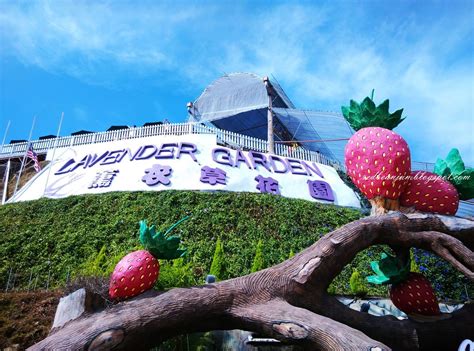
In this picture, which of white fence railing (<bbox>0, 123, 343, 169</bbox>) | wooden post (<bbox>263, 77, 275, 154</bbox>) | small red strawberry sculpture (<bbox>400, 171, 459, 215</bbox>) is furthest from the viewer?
wooden post (<bbox>263, 77, 275, 154</bbox>)

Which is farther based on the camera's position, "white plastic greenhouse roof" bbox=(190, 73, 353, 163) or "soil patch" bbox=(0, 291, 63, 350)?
"white plastic greenhouse roof" bbox=(190, 73, 353, 163)

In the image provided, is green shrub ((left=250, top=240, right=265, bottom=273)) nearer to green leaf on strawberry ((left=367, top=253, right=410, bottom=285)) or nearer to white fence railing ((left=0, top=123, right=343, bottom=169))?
green leaf on strawberry ((left=367, top=253, right=410, bottom=285))

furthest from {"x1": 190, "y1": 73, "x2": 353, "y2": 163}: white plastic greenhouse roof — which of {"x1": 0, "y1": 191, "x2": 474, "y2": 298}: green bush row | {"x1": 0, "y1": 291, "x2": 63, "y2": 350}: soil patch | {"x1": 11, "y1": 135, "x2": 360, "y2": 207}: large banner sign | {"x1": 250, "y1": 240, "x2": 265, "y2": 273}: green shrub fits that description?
{"x1": 0, "y1": 291, "x2": 63, "y2": 350}: soil patch

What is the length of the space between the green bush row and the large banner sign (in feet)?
1.84

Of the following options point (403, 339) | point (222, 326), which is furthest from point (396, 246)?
point (222, 326)

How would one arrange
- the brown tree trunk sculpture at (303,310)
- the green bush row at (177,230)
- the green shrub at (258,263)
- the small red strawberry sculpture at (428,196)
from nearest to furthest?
the brown tree trunk sculpture at (303,310) < the small red strawberry sculpture at (428,196) < the green shrub at (258,263) < the green bush row at (177,230)

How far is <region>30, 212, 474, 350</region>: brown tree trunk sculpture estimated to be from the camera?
96.8 inches

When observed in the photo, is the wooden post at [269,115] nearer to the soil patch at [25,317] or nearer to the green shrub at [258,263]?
the green shrub at [258,263]

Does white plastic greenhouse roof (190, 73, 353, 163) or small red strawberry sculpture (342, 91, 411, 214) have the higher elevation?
white plastic greenhouse roof (190, 73, 353, 163)

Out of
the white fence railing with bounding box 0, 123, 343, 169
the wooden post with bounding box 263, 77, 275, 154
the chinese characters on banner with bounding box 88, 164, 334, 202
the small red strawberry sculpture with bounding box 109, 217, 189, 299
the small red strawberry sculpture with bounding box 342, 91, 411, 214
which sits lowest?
the small red strawberry sculpture with bounding box 109, 217, 189, 299

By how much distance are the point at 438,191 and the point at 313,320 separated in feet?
5.48

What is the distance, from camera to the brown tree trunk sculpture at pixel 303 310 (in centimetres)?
246

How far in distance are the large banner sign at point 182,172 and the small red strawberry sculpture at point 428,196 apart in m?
7.62

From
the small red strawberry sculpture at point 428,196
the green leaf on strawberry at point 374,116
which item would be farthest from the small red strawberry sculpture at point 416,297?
the green leaf on strawberry at point 374,116
